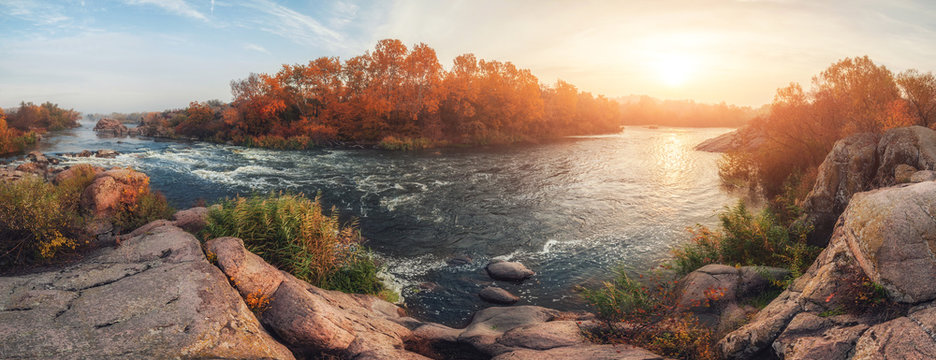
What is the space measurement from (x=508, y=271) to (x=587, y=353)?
192 inches

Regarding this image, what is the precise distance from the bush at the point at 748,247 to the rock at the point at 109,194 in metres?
17.9

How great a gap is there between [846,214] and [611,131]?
7154 centimetres

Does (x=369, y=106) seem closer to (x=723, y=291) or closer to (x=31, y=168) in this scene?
(x=31, y=168)

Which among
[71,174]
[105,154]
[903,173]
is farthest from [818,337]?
[105,154]

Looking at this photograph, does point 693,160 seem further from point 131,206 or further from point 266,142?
point 266,142

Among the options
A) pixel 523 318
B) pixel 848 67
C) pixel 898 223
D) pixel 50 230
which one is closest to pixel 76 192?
pixel 50 230

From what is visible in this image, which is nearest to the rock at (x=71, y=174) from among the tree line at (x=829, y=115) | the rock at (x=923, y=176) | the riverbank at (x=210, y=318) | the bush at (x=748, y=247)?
the riverbank at (x=210, y=318)

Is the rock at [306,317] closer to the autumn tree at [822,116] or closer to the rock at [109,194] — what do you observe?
the rock at [109,194]

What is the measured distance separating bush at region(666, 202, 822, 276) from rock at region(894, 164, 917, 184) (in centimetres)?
215

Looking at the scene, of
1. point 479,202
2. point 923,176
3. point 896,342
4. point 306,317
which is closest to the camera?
point 896,342

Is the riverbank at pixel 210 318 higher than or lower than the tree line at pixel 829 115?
lower

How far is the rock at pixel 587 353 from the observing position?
5.59 metres

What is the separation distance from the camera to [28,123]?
4062cm

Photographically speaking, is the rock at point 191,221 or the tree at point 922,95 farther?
the tree at point 922,95
